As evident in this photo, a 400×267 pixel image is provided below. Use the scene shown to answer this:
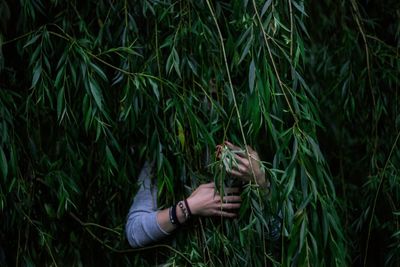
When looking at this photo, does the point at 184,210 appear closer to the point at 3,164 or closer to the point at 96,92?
the point at 96,92

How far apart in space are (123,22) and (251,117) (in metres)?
0.61

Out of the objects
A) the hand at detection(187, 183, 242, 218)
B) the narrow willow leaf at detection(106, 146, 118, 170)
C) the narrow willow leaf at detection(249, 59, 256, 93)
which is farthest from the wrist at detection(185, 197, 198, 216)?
the narrow willow leaf at detection(249, 59, 256, 93)

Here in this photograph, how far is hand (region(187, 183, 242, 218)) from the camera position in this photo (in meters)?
1.86

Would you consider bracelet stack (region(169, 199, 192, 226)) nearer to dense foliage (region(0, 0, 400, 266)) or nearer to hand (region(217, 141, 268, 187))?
dense foliage (region(0, 0, 400, 266))

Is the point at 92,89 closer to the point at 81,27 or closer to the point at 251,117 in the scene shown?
the point at 81,27

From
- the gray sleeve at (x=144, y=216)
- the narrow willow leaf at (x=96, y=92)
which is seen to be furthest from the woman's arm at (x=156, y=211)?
the narrow willow leaf at (x=96, y=92)

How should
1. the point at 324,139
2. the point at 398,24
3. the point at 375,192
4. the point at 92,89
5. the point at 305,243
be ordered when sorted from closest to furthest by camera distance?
the point at 305,243 < the point at 92,89 < the point at 375,192 < the point at 398,24 < the point at 324,139

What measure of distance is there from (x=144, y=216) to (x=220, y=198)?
28 cm

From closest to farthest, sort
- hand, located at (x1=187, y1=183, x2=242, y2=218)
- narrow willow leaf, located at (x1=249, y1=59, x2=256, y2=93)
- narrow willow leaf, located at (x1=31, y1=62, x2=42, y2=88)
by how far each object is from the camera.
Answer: narrow willow leaf, located at (x1=249, y1=59, x2=256, y2=93), hand, located at (x1=187, y1=183, x2=242, y2=218), narrow willow leaf, located at (x1=31, y1=62, x2=42, y2=88)

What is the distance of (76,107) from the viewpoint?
2.06 metres

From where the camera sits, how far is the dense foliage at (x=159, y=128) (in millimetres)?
1722

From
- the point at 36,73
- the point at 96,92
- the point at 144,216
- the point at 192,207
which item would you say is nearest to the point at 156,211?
the point at 144,216

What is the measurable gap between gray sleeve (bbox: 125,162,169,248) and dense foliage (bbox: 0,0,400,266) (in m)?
0.04

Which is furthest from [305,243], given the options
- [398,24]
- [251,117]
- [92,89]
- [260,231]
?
[398,24]
